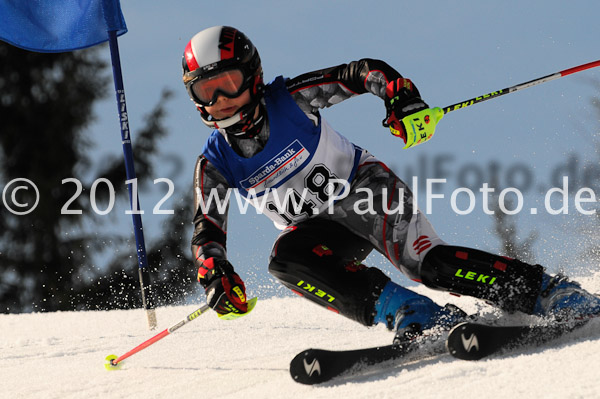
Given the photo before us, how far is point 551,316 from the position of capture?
2936mm

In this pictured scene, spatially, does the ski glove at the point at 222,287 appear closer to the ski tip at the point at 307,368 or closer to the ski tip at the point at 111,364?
the ski tip at the point at 307,368

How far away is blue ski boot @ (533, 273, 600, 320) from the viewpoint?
2932mm

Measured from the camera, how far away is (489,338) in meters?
2.59

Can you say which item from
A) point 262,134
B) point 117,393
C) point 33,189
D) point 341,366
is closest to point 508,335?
point 341,366

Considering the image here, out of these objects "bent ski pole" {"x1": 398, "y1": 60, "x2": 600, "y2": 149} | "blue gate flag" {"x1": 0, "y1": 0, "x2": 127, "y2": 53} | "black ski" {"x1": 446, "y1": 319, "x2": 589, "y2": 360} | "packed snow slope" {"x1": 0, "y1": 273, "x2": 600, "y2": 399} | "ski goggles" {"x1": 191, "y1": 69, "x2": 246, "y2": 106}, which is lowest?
"packed snow slope" {"x1": 0, "y1": 273, "x2": 600, "y2": 399}

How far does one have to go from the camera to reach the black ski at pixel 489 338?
101 inches

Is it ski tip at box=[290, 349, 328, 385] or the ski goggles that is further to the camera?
the ski goggles

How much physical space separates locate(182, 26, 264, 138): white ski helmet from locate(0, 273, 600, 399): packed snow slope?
1273 mm

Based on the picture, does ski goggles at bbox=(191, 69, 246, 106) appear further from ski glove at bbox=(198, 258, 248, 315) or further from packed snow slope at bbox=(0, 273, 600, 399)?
packed snow slope at bbox=(0, 273, 600, 399)

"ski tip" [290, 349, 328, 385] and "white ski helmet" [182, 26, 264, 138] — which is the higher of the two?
"white ski helmet" [182, 26, 264, 138]

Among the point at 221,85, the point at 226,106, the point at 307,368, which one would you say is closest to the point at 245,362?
the point at 307,368

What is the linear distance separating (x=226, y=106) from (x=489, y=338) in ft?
5.55

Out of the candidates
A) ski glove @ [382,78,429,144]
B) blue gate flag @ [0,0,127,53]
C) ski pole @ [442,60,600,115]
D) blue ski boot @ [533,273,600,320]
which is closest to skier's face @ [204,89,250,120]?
ski glove @ [382,78,429,144]

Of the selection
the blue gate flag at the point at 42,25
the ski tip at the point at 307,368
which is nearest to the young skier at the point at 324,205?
the ski tip at the point at 307,368
